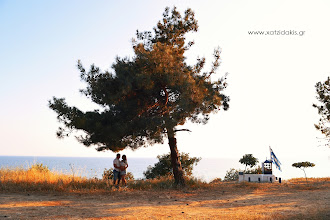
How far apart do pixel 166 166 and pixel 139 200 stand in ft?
39.3

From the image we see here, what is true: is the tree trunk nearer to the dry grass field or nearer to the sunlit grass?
the sunlit grass

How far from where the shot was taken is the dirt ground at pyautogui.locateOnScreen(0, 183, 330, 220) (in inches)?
402

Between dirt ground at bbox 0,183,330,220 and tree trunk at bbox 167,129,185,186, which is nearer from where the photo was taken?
dirt ground at bbox 0,183,330,220

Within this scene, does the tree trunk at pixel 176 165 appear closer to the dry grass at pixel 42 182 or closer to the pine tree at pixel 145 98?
the pine tree at pixel 145 98

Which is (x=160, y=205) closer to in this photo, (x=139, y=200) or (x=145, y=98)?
(x=139, y=200)

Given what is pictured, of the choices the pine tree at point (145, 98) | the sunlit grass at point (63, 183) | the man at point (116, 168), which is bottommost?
the sunlit grass at point (63, 183)

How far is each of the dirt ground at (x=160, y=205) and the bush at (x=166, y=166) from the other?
8.46m

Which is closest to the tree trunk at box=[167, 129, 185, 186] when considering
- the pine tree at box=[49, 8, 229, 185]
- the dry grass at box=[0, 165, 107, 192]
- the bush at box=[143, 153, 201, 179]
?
the pine tree at box=[49, 8, 229, 185]

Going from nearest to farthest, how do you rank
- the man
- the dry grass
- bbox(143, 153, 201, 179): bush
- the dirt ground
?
the dirt ground
the dry grass
the man
bbox(143, 153, 201, 179): bush

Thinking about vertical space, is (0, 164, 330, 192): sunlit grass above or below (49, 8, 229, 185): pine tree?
below

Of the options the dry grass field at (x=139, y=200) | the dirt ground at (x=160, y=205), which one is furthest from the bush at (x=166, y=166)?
the dirt ground at (x=160, y=205)

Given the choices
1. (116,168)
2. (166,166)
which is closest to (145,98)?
(116,168)

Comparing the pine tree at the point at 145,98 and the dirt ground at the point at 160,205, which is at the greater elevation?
the pine tree at the point at 145,98

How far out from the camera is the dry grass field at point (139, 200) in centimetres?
1041
